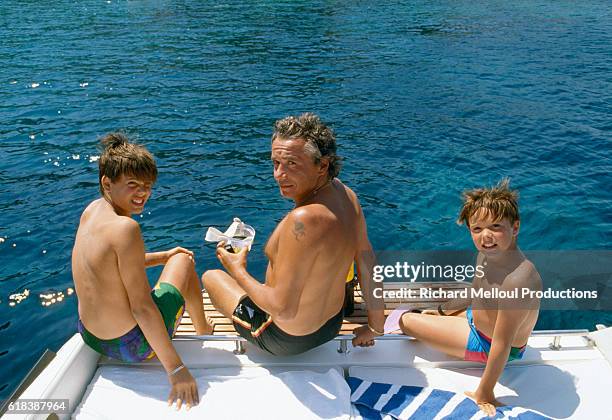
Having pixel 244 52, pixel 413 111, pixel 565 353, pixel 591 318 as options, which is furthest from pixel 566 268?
pixel 244 52

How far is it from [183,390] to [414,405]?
1.38 m

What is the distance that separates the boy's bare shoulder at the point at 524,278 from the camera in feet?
11.1

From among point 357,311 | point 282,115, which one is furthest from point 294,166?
point 282,115

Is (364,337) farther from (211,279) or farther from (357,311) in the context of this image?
(211,279)

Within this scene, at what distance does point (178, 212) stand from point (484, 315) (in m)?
5.47

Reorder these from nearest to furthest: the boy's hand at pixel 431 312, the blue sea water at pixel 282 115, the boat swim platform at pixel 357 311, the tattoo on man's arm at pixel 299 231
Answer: the tattoo on man's arm at pixel 299 231, the boy's hand at pixel 431 312, the boat swim platform at pixel 357 311, the blue sea water at pixel 282 115

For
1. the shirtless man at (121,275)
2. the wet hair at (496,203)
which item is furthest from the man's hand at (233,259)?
the wet hair at (496,203)

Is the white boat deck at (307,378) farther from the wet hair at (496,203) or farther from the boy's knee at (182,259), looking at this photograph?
the wet hair at (496,203)

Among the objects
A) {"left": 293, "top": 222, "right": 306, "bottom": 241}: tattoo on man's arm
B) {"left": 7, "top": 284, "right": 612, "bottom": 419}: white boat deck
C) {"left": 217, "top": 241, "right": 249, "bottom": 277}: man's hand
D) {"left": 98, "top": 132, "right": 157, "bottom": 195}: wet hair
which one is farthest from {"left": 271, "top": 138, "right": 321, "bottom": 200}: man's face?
{"left": 7, "top": 284, "right": 612, "bottom": 419}: white boat deck

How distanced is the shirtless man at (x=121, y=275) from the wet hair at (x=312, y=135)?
0.88m

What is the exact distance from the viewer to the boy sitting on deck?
337 cm

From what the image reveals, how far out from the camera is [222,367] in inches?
148

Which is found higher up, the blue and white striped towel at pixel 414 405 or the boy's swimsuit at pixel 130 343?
the boy's swimsuit at pixel 130 343

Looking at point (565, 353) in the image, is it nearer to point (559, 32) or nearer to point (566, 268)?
point (566, 268)
